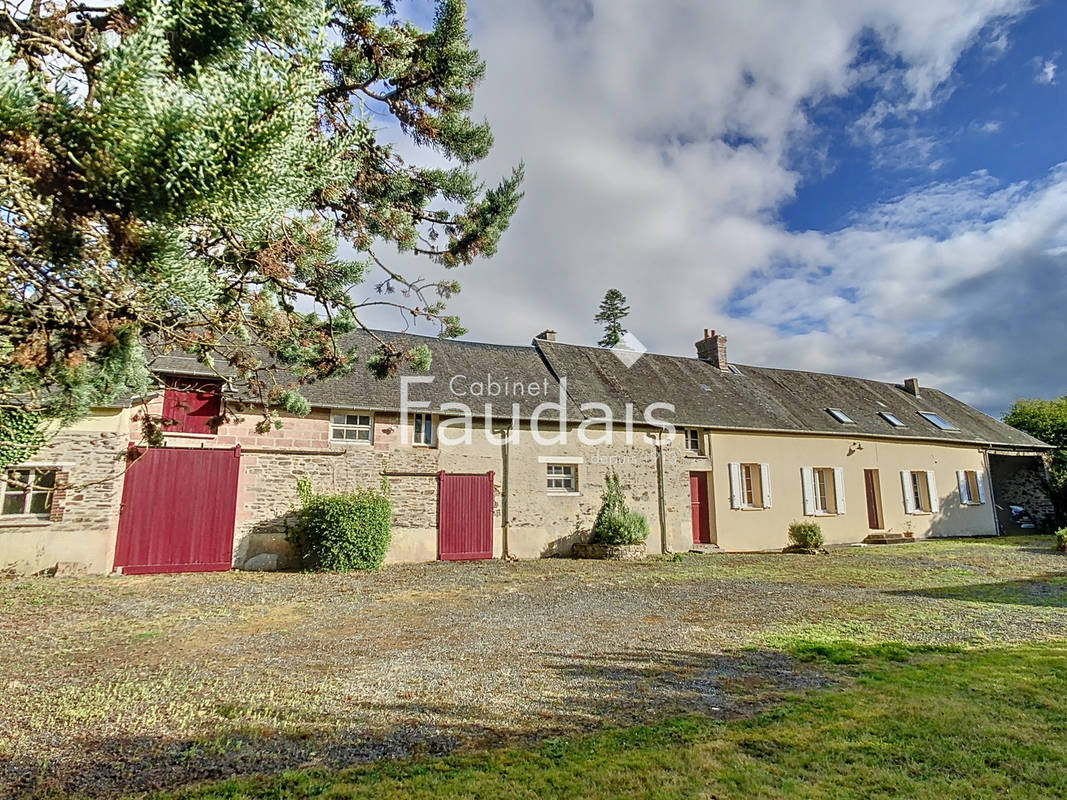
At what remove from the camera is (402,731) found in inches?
137

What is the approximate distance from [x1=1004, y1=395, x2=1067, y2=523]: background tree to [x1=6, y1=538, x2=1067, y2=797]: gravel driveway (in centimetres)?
1134

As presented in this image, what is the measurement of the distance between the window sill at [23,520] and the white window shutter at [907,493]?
2088 cm

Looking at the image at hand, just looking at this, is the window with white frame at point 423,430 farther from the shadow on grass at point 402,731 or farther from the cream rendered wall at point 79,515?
the shadow on grass at point 402,731

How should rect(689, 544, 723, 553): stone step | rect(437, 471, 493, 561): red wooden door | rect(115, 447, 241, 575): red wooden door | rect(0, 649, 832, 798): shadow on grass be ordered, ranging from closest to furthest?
rect(0, 649, 832, 798): shadow on grass < rect(115, 447, 241, 575): red wooden door < rect(437, 471, 493, 561): red wooden door < rect(689, 544, 723, 553): stone step

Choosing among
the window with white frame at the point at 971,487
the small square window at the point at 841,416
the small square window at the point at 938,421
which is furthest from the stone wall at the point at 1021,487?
the small square window at the point at 841,416

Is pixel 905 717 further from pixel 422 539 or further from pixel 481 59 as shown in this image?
pixel 422 539

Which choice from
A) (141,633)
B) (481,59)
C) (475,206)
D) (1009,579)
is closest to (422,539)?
(141,633)

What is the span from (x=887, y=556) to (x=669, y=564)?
5.45 m

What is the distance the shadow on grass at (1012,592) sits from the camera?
7.52 meters

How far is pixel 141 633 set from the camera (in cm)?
597

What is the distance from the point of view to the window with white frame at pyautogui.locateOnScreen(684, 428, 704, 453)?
50.0 ft

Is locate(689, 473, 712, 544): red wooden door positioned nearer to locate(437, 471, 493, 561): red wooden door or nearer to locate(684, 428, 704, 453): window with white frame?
locate(684, 428, 704, 453): window with white frame

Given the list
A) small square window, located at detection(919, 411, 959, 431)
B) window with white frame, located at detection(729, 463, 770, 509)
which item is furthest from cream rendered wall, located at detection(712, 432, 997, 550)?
small square window, located at detection(919, 411, 959, 431)

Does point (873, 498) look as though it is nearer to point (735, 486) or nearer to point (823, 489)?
point (823, 489)
